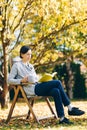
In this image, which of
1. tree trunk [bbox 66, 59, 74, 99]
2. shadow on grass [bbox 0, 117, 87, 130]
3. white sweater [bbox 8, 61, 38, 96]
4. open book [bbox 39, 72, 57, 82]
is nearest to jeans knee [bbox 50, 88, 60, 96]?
open book [bbox 39, 72, 57, 82]

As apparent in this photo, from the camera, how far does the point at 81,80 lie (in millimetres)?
28609

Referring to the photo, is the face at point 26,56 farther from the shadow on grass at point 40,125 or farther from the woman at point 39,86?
the shadow on grass at point 40,125

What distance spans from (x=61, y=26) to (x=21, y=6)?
6.41 feet

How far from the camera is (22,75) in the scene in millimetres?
9469

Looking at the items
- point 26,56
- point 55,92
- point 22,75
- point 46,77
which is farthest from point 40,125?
point 26,56

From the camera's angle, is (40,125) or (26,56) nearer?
(40,125)

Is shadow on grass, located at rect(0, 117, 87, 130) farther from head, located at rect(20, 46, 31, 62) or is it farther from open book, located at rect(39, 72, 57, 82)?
head, located at rect(20, 46, 31, 62)

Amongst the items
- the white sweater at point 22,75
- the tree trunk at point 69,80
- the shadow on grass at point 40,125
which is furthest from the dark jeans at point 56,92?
the tree trunk at point 69,80

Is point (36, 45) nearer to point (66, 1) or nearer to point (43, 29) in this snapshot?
point (43, 29)

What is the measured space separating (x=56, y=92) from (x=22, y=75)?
943 millimetres

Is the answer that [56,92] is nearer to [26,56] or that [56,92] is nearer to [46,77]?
[46,77]

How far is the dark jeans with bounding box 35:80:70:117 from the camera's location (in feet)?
29.2

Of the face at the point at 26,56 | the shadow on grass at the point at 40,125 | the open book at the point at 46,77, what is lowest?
the shadow on grass at the point at 40,125

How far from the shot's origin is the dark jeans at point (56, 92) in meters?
8.91
